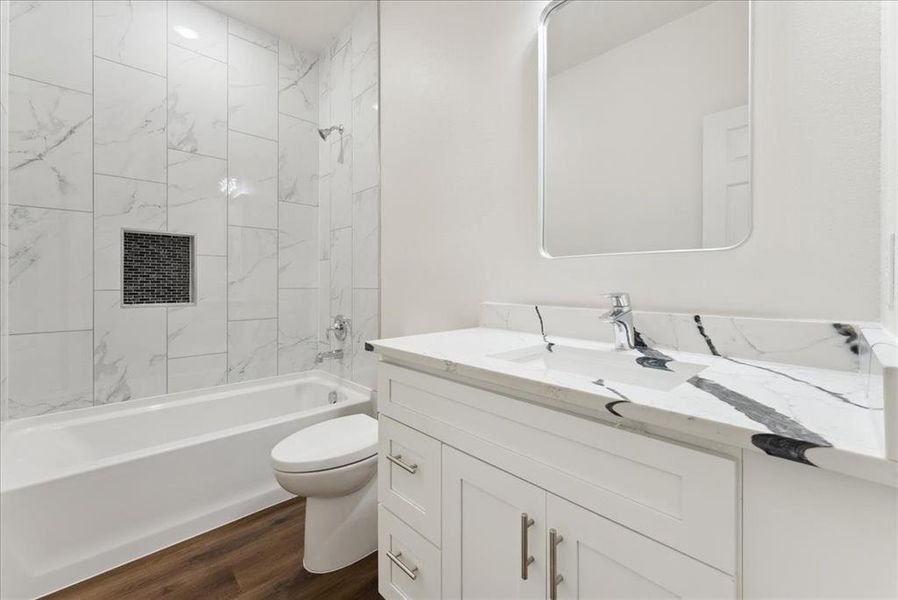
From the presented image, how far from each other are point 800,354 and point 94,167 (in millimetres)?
2904

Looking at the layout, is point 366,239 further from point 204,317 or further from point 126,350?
point 126,350

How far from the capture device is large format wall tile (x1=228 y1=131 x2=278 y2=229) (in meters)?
2.40

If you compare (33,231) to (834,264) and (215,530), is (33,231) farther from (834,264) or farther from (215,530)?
(834,264)

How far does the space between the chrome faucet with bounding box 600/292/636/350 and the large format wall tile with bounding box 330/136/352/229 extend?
1.82 m

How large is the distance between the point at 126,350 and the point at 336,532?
5.05 feet

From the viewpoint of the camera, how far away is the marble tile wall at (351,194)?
86.3 inches

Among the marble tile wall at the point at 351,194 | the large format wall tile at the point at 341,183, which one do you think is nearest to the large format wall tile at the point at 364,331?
the marble tile wall at the point at 351,194

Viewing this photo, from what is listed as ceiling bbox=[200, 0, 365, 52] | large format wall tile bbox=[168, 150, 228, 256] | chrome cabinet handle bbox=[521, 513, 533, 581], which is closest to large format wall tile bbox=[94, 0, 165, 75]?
ceiling bbox=[200, 0, 365, 52]

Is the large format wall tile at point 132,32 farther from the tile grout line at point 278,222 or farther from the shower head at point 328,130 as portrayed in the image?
the shower head at point 328,130

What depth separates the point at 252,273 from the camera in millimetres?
2496

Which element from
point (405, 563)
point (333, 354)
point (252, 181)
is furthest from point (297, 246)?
point (405, 563)

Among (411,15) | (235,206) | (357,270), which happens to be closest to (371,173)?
(357,270)

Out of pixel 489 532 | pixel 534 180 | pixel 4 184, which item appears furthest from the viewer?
pixel 4 184

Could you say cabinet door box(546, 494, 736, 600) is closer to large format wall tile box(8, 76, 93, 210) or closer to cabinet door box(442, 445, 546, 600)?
cabinet door box(442, 445, 546, 600)
